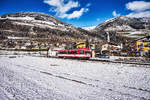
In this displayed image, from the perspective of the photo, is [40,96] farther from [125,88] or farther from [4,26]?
[4,26]

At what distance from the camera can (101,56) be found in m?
38.7

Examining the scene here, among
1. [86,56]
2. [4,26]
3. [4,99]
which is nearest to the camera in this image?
[4,99]

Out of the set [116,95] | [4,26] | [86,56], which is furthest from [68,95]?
[4,26]

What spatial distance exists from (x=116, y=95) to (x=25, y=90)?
5807 millimetres

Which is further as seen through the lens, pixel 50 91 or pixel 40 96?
pixel 50 91

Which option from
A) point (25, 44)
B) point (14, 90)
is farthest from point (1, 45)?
point (14, 90)

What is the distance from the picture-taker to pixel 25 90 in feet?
25.7

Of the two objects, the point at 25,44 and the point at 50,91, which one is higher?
the point at 25,44

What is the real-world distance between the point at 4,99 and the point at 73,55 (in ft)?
83.6

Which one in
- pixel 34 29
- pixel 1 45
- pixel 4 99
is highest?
pixel 34 29

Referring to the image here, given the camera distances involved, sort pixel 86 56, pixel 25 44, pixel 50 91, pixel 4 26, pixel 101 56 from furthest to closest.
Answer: pixel 4 26 < pixel 25 44 < pixel 101 56 < pixel 86 56 < pixel 50 91

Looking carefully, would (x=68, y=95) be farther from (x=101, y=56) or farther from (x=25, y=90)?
(x=101, y=56)

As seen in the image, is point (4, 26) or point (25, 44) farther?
Answer: point (4, 26)

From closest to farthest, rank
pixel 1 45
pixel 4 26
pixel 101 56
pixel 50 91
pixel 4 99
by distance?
pixel 4 99 → pixel 50 91 → pixel 101 56 → pixel 1 45 → pixel 4 26
